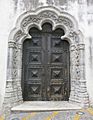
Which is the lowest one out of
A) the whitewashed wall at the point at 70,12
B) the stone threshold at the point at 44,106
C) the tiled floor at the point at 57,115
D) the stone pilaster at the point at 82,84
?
the tiled floor at the point at 57,115

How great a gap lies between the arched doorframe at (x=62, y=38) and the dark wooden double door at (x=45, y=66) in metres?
0.27

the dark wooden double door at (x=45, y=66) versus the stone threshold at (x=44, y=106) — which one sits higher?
the dark wooden double door at (x=45, y=66)

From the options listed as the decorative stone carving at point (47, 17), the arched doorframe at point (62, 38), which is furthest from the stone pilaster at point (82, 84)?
the decorative stone carving at point (47, 17)

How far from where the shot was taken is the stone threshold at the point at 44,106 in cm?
411

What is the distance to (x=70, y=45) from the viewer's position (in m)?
4.97

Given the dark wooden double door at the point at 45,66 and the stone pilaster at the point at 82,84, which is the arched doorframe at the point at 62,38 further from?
the dark wooden double door at the point at 45,66

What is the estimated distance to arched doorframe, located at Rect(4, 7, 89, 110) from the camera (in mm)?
4473

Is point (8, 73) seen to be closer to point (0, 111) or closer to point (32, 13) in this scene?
point (0, 111)

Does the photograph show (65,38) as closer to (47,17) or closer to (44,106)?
(47,17)

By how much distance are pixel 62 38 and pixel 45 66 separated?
111 centimetres

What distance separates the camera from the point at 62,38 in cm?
496

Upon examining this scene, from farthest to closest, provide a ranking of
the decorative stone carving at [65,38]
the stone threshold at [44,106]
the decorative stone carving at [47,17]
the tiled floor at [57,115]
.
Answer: the decorative stone carving at [47,17] < the decorative stone carving at [65,38] < the stone threshold at [44,106] < the tiled floor at [57,115]

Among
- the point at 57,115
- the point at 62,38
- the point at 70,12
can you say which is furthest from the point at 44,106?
the point at 70,12

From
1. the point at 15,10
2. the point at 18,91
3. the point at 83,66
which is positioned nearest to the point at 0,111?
the point at 18,91
